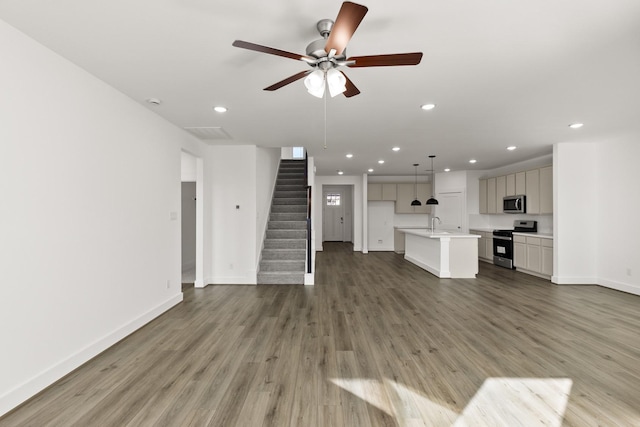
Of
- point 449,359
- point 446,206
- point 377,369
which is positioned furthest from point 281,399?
point 446,206

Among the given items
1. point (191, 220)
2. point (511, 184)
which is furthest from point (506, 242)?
point (191, 220)

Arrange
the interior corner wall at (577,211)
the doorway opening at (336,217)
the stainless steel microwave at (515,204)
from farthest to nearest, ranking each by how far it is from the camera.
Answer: the doorway opening at (336,217) < the stainless steel microwave at (515,204) < the interior corner wall at (577,211)

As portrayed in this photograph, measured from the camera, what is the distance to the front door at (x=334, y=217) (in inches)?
508

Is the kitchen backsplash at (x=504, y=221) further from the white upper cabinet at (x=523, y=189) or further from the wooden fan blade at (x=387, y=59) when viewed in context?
the wooden fan blade at (x=387, y=59)

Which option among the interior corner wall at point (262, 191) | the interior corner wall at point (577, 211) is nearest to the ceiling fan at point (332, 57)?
the interior corner wall at point (262, 191)

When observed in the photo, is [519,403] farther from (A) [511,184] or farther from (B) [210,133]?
(A) [511,184]

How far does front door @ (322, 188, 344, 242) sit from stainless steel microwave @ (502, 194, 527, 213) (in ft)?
21.5

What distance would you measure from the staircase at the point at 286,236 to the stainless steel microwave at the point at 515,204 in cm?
484

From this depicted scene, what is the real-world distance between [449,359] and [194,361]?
88.4 inches

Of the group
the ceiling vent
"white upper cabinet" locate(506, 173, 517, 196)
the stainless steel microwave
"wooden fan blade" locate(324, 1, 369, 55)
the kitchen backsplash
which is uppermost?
the ceiling vent

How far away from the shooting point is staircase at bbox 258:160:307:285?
5.61 m

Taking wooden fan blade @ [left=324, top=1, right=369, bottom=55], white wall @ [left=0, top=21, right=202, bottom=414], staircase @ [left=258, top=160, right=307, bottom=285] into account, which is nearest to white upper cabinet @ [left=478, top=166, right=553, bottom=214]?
staircase @ [left=258, top=160, right=307, bottom=285]

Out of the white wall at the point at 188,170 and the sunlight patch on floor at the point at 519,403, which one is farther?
the white wall at the point at 188,170

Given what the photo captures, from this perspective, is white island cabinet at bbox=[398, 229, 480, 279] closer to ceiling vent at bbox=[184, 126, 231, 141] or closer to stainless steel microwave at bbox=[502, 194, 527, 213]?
stainless steel microwave at bbox=[502, 194, 527, 213]
